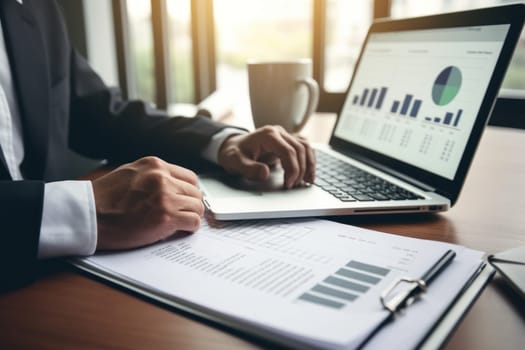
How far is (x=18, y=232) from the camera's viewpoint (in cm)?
45

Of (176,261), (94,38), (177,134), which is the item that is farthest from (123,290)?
(94,38)

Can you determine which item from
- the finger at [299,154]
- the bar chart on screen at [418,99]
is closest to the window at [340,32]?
the bar chart on screen at [418,99]

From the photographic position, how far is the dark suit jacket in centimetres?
83

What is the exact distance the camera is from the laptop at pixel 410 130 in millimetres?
603

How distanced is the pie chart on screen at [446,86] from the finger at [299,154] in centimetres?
21

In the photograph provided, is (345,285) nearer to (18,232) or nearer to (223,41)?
(18,232)

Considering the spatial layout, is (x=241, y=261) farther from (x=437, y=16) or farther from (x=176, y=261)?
(x=437, y=16)

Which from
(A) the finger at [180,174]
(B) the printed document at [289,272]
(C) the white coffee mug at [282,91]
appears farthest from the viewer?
(C) the white coffee mug at [282,91]

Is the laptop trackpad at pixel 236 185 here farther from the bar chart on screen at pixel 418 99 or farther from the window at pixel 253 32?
the window at pixel 253 32

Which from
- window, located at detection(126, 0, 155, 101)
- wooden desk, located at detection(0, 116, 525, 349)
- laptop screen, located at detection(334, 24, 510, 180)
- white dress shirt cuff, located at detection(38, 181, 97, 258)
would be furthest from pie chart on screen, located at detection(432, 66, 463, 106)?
window, located at detection(126, 0, 155, 101)

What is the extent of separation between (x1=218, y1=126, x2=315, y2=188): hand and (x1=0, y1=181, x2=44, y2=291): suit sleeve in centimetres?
32

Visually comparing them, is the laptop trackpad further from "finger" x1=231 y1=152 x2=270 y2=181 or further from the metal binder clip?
the metal binder clip

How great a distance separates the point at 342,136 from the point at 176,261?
1.86 feet

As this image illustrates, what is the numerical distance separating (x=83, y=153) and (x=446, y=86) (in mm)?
737
